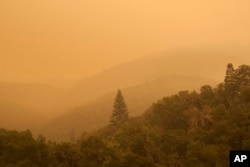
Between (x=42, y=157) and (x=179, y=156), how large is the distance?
19729 millimetres

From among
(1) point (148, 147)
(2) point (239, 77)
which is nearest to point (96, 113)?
(2) point (239, 77)

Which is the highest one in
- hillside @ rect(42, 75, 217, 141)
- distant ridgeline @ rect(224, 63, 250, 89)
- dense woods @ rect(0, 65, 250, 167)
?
hillside @ rect(42, 75, 217, 141)

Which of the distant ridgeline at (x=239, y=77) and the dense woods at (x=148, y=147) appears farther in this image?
the distant ridgeline at (x=239, y=77)

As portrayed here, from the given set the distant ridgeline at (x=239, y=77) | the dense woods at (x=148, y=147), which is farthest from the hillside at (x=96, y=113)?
the dense woods at (x=148, y=147)

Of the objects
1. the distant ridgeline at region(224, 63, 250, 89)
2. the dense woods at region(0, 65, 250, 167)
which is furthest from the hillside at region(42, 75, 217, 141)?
the dense woods at region(0, 65, 250, 167)

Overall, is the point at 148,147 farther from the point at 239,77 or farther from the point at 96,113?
the point at 96,113

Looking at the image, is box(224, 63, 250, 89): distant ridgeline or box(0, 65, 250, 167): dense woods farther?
box(224, 63, 250, 89): distant ridgeline

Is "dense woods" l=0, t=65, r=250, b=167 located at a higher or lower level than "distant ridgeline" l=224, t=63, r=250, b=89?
lower

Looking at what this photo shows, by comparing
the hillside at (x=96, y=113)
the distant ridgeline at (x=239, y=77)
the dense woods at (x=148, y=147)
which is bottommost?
the dense woods at (x=148, y=147)

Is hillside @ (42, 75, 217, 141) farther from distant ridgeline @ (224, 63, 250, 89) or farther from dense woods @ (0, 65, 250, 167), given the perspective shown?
dense woods @ (0, 65, 250, 167)

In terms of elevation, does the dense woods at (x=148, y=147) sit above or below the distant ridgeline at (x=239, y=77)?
below

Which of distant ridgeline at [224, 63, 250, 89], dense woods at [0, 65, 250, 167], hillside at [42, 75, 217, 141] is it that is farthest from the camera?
hillside at [42, 75, 217, 141]

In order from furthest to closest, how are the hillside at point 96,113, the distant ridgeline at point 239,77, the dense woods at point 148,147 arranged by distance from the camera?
the hillside at point 96,113
the distant ridgeline at point 239,77
the dense woods at point 148,147

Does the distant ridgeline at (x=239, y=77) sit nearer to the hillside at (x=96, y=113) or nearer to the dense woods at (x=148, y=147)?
the dense woods at (x=148, y=147)
